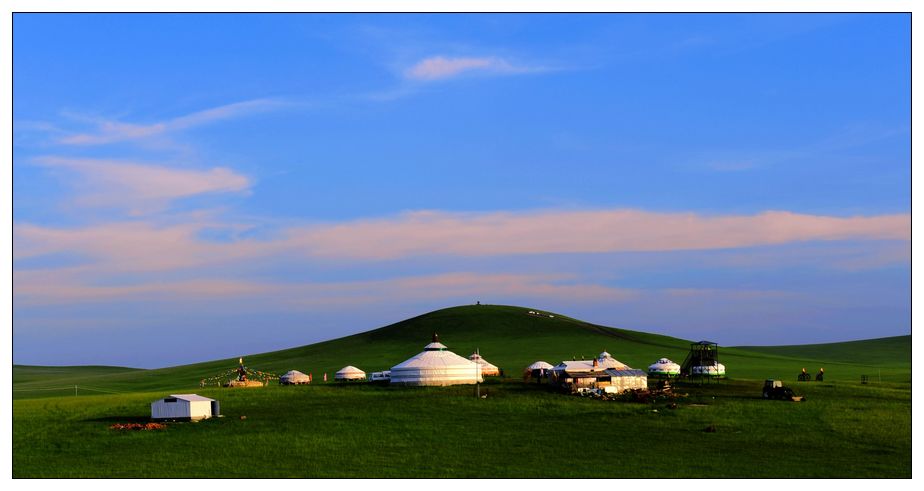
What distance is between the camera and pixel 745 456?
7038cm

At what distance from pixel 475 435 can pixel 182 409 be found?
86.0 feet

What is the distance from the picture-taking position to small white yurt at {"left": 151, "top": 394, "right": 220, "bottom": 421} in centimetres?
8556

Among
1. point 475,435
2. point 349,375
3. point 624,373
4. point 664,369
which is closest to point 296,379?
point 349,375

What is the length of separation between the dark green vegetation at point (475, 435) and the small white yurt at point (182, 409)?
1.97m

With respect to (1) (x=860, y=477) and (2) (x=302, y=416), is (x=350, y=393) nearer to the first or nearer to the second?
(2) (x=302, y=416)

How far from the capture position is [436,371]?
108438 millimetres

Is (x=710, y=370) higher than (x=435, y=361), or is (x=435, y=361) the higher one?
(x=435, y=361)

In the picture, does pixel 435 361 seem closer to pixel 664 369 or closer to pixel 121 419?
pixel 121 419

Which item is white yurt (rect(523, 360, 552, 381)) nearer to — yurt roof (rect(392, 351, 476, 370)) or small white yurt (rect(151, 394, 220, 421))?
yurt roof (rect(392, 351, 476, 370))

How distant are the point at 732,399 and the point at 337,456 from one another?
143 ft

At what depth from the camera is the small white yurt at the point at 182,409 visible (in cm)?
8556
